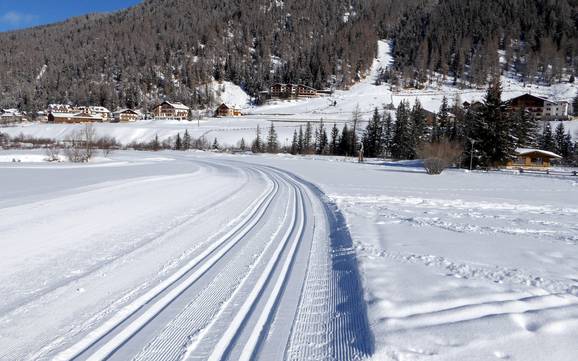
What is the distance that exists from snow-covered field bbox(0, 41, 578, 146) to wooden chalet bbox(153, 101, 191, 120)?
15.7m

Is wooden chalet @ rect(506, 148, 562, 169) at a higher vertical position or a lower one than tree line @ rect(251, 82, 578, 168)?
lower

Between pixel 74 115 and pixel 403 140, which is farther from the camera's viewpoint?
pixel 74 115

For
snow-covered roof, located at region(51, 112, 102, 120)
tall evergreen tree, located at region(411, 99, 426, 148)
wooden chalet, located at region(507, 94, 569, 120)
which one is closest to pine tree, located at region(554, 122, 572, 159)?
tall evergreen tree, located at region(411, 99, 426, 148)

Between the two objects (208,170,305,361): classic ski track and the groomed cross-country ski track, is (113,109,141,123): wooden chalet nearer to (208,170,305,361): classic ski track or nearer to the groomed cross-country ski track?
the groomed cross-country ski track

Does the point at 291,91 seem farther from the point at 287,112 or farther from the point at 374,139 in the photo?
the point at 374,139

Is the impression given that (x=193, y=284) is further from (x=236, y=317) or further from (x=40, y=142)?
(x=40, y=142)

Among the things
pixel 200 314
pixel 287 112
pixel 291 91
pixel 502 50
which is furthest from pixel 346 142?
pixel 502 50

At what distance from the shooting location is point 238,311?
14.6 feet

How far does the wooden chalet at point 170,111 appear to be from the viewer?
129938 millimetres

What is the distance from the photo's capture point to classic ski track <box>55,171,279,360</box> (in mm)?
3596

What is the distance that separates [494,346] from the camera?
3529 mm

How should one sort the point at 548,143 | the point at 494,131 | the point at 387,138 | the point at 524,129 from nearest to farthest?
the point at 494,131 → the point at 524,129 → the point at 548,143 → the point at 387,138

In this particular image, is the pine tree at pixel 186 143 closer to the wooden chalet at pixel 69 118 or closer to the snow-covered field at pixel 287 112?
the snow-covered field at pixel 287 112

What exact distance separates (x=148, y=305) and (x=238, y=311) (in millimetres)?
1165
